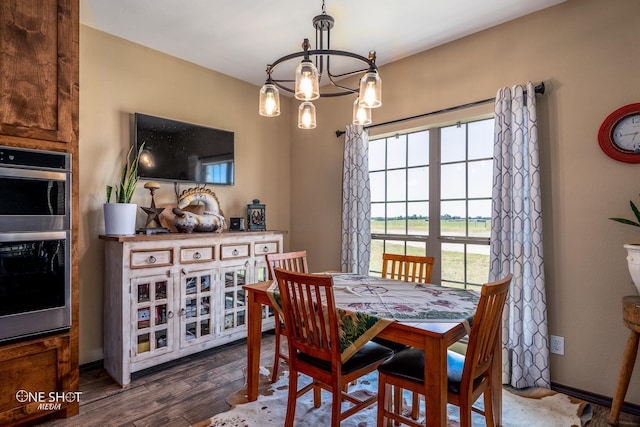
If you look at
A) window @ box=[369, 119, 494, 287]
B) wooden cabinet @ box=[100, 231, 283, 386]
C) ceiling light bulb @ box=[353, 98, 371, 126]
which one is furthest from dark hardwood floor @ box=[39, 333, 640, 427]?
ceiling light bulb @ box=[353, 98, 371, 126]

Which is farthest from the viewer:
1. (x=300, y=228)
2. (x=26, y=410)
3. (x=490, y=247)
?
(x=300, y=228)

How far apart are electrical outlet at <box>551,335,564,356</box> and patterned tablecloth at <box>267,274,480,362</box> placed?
2.96 feet

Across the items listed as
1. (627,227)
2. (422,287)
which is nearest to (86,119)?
(422,287)

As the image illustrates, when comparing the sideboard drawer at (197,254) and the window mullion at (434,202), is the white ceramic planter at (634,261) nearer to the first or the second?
the window mullion at (434,202)

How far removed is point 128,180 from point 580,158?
347 centimetres

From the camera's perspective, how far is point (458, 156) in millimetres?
3006

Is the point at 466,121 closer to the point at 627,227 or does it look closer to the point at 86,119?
the point at 627,227

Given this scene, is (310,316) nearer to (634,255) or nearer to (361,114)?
(361,114)

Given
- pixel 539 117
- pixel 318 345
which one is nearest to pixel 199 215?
pixel 318 345

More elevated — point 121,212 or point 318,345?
point 121,212

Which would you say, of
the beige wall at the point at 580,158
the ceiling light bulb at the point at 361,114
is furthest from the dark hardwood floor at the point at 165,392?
the beige wall at the point at 580,158

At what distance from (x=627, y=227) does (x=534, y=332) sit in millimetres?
890

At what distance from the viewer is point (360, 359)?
179 centimetres

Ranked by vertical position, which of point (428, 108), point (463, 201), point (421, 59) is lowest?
point (463, 201)
